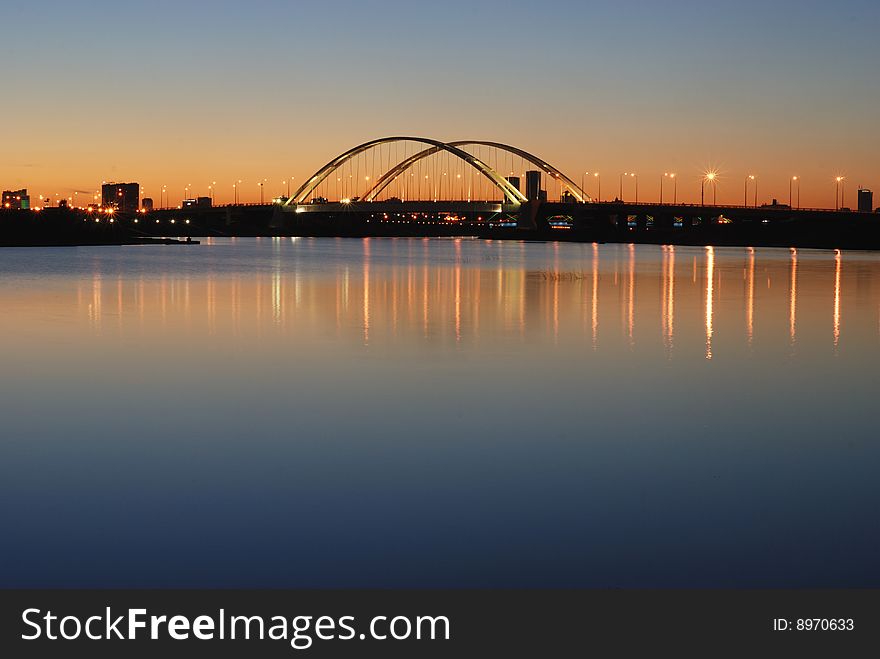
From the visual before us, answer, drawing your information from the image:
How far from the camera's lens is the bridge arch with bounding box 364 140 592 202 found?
508ft

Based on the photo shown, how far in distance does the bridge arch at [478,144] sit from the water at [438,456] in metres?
132

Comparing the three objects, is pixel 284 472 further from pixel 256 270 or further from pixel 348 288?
pixel 256 270

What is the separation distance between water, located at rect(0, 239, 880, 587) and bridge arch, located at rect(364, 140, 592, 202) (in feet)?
434

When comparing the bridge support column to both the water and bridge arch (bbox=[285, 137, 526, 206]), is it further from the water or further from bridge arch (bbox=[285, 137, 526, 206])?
the water

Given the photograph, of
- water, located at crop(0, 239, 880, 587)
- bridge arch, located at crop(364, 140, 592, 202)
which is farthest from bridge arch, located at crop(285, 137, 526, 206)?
water, located at crop(0, 239, 880, 587)

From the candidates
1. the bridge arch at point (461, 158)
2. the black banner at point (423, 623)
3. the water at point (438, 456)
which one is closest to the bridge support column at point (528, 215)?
the bridge arch at point (461, 158)

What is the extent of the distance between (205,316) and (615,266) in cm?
3936

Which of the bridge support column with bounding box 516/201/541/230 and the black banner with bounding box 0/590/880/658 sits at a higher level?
the bridge support column with bounding box 516/201/541/230

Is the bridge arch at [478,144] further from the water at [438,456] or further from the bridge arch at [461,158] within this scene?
the water at [438,456]

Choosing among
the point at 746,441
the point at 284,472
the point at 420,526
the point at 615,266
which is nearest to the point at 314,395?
the point at 284,472

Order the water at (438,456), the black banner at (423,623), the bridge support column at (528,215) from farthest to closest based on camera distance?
the bridge support column at (528,215) → the water at (438,456) → the black banner at (423,623)

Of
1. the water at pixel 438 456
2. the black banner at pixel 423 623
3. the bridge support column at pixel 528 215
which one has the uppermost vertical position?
the bridge support column at pixel 528 215

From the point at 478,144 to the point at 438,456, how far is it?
147855 millimetres

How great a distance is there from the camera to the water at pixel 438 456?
709cm
